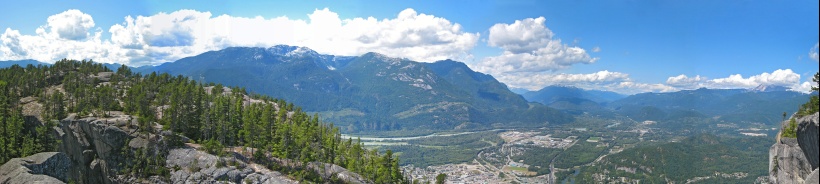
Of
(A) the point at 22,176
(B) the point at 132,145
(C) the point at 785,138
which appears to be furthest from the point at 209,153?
(C) the point at 785,138

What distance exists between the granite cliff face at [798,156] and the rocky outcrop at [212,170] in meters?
65.2

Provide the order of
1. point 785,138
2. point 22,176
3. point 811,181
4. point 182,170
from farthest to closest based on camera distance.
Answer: point 182,170 < point 785,138 < point 22,176 < point 811,181

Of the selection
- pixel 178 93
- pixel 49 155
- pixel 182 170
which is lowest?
pixel 182 170

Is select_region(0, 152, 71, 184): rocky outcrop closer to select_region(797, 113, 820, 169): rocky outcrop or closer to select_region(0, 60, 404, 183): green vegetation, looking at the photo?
select_region(0, 60, 404, 183): green vegetation

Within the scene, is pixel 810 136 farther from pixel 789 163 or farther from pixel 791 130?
pixel 791 130

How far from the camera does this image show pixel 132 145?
74.0 m

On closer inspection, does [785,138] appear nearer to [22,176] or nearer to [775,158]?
[775,158]

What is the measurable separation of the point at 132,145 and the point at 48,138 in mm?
25813

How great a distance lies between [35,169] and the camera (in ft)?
172

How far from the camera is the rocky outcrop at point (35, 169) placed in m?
47.0

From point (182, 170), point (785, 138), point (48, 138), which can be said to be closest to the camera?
point (785, 138)

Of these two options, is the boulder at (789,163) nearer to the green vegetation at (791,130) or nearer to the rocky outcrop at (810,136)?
the green vegetation at (791,130)

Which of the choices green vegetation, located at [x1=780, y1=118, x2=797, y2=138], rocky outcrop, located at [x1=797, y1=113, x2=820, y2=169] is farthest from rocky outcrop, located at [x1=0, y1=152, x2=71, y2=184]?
green vegetation, located at [x1=780, y1=118, x2=797, y2=138]

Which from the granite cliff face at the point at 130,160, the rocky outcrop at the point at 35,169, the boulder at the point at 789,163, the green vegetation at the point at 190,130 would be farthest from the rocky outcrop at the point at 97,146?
the boulder at the point at 789,163
